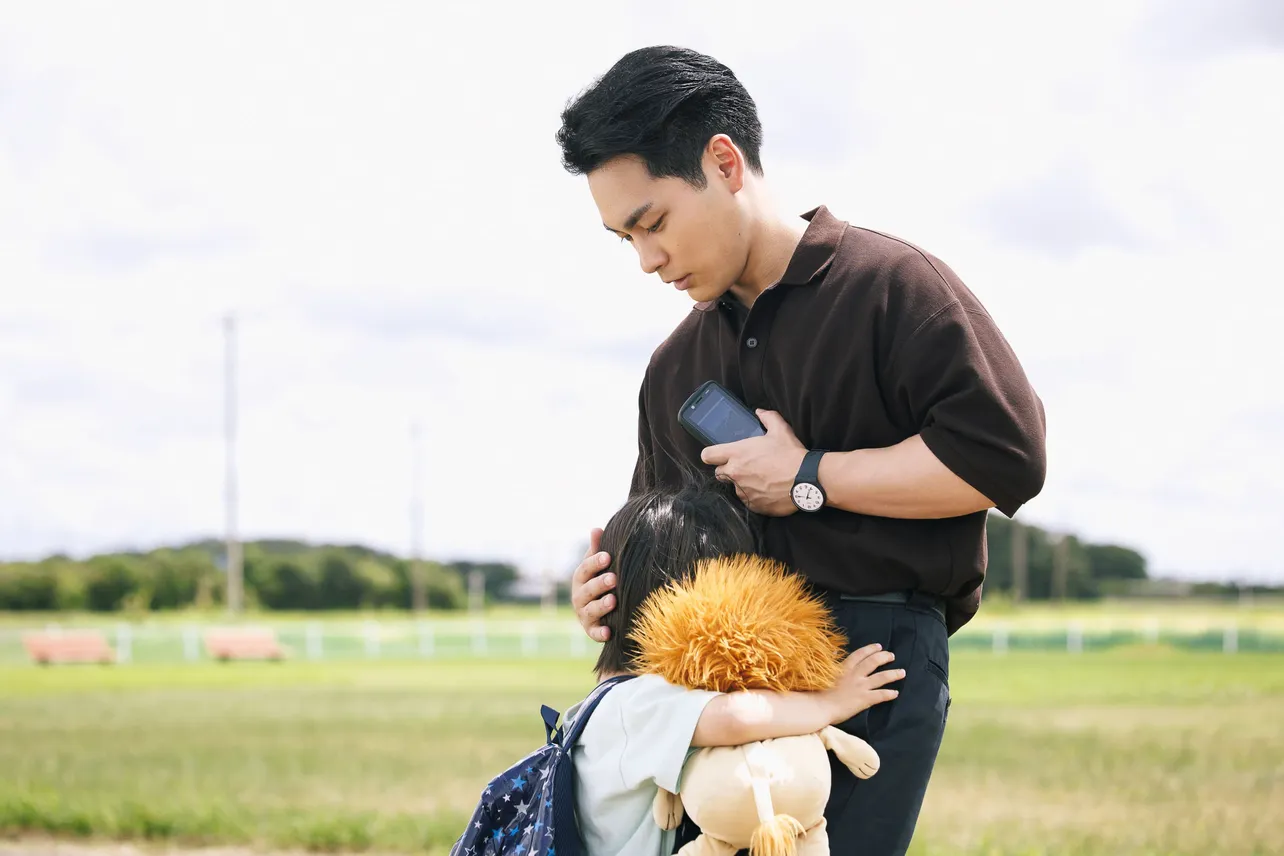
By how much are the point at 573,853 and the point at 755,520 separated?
68 centimetres

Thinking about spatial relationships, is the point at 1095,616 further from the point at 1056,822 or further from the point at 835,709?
the point at 835,709

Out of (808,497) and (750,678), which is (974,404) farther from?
(750,678)

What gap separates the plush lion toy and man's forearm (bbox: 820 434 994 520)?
0.60 ft

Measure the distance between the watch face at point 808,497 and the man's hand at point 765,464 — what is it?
2 centimetres

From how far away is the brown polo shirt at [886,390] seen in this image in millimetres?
2166

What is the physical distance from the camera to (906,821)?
2.37 m

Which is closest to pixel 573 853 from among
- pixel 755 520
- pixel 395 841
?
pixel 755 520

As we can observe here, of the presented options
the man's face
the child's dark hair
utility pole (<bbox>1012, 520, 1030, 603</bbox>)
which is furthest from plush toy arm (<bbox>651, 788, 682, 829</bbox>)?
utility pole (<bbox>1012, 520, 1030, 603</bbox>)

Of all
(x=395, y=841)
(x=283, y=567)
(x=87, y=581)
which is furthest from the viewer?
(x=283, y=567)

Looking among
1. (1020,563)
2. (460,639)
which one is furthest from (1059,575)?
(460,639)

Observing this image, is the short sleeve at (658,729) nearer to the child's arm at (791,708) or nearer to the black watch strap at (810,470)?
the child's arm at (791,708)

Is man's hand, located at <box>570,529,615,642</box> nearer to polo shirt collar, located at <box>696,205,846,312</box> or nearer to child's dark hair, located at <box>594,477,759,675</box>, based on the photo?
child's dark hair, located at <box>594,477,759,675</box>

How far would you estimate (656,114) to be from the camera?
2.27 m

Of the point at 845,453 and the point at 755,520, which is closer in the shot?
the point at 845,453
